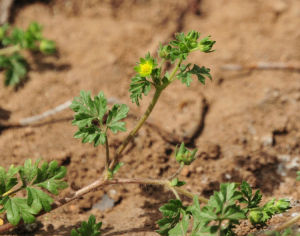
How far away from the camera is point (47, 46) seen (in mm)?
4641

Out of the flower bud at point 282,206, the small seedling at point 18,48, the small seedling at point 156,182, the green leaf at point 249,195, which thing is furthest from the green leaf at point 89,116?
the small seedling at point 18,48

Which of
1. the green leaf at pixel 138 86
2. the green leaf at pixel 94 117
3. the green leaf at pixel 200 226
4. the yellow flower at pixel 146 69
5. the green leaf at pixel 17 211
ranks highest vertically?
the yellow flower at pixel 146 69

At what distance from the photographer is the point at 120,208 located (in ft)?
11.4

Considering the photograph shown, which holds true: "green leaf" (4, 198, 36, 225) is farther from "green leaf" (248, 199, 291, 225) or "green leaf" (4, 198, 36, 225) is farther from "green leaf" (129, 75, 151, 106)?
"green leaf" (248, 199, 291, 225)

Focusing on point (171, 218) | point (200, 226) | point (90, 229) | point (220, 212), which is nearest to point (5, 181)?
point (90, 229)

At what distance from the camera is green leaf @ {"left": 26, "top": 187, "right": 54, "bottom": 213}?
2.92 m

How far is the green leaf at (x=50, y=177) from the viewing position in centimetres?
303

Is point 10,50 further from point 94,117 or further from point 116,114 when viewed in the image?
point 116,114

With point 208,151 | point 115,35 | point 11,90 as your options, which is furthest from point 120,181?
point 115,35

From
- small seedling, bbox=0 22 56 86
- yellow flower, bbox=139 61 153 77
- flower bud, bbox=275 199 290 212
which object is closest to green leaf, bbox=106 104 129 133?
yellow flower, bbox=139 61 153 77

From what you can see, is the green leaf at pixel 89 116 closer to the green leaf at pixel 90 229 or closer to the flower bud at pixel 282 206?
the green leaf at pixel 90 229

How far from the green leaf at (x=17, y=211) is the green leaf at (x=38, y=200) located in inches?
1.3

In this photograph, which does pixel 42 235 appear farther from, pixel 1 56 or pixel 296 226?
pixel 1 56

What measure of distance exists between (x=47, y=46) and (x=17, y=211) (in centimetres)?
234
